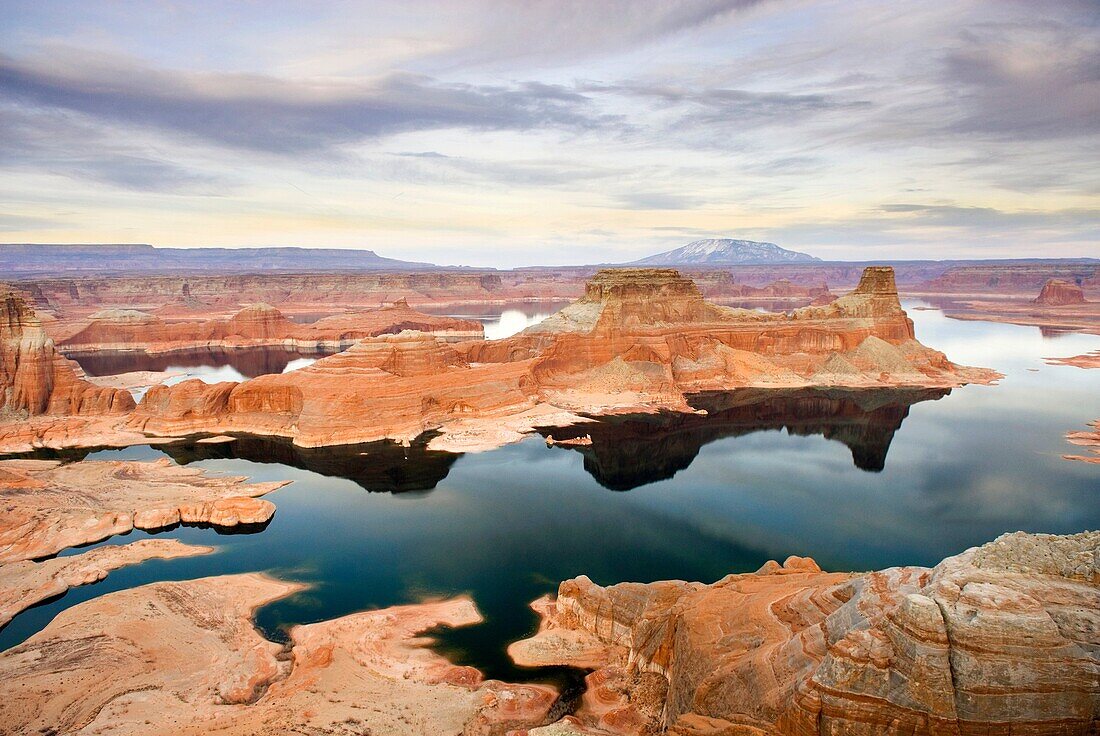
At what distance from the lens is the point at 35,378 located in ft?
148

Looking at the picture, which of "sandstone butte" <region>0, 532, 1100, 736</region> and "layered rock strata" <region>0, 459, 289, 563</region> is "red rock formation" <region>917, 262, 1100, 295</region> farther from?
"layered rock strata" <region>0, 459, 289, 563</region>

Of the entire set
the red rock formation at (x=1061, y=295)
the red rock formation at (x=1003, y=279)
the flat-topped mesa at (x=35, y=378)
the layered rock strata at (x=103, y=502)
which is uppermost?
the red rock formation at (x=1003, y=279)

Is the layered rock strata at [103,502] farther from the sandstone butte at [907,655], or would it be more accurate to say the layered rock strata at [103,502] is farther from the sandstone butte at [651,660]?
the sandstone butte at [907,655]

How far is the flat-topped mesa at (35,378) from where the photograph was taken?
148 feet

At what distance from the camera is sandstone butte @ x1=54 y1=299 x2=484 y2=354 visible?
296ft

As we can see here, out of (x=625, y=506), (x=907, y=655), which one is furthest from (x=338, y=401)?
(x=907, y=655)

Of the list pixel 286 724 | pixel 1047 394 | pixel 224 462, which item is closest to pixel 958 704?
pixel 286 724

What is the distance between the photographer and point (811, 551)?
25766mm

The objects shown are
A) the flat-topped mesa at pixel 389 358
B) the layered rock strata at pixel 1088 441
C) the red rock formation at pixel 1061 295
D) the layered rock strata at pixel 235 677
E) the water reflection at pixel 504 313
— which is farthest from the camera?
the red rock formation at pixel 1061 295

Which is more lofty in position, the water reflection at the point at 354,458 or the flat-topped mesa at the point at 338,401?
the flat-topped mesa at the point at 338,401

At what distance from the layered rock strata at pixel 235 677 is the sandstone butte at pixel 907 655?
363 centimetres

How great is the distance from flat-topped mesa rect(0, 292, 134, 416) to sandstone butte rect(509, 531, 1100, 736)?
157ft

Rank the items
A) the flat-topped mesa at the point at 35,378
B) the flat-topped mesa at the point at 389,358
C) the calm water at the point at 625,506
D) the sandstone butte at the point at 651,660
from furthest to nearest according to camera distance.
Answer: the flat-topped mesa at the point at 389,358, the flat-topped mesa at the point at 35,378, the calm water at the point at 625,506, the sandstone butte at the point at 651,660

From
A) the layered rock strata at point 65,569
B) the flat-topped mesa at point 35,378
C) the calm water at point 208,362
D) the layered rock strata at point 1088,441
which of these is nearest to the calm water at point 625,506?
the layered rock strata at point 65,569
